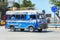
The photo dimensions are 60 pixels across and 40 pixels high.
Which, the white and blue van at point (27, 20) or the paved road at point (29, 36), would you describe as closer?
the paved road at point (29, 36)

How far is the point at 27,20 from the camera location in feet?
96.0

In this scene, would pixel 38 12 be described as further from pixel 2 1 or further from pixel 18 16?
pixel 2 1

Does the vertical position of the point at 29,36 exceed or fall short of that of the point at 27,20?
it falls short

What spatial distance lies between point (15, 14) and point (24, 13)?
1197 millimetres

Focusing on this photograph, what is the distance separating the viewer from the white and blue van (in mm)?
28922

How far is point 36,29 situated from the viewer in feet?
98.1

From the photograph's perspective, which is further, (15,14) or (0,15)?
(0,15)

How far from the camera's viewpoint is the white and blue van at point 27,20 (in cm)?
2892

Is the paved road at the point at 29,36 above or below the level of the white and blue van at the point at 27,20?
below

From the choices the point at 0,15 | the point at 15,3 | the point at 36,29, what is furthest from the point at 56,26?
the point at 15,3

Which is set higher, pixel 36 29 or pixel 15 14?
pixel 15 14

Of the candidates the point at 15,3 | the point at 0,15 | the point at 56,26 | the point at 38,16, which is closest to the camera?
the point at 38,16

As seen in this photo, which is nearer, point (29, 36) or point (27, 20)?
point (29, 36)

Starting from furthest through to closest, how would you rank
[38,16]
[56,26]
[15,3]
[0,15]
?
[15,3]
[0,15]
[56,26]
[38,16]
